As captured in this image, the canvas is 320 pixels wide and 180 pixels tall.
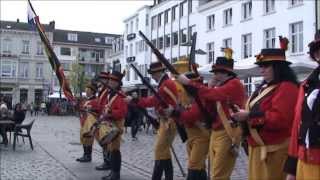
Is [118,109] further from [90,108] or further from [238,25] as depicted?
[238,25]

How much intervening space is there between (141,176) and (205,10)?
41818mm

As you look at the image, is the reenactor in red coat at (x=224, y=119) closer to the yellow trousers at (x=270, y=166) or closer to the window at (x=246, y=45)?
the yellow trousers at (x=270, y=166)

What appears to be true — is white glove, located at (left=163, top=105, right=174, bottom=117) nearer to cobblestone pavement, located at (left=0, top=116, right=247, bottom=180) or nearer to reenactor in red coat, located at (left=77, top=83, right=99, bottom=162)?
cobblestone pavement, located at (left=0, top=116, right=247, bottom=180)

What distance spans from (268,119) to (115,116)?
5426mm

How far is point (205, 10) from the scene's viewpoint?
51781mm

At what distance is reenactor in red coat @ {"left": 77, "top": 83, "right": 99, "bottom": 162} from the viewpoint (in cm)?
1211

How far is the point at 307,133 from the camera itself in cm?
452

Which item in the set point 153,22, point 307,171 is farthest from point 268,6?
point 307,171

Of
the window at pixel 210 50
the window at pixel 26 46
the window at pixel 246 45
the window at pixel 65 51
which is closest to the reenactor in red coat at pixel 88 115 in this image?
the window at pixel 246 45

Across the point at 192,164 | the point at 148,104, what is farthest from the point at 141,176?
the point at 192,164

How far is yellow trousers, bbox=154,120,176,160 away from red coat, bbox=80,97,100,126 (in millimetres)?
3201

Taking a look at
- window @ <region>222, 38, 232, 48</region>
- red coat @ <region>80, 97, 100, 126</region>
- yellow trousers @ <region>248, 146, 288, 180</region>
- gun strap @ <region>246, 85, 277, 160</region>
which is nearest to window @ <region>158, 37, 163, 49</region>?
window @ <region>222, 38, 232, 48</region>

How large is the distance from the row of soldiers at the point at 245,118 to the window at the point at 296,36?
28755 millimetres

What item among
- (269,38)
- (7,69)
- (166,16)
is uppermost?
(166,16)
